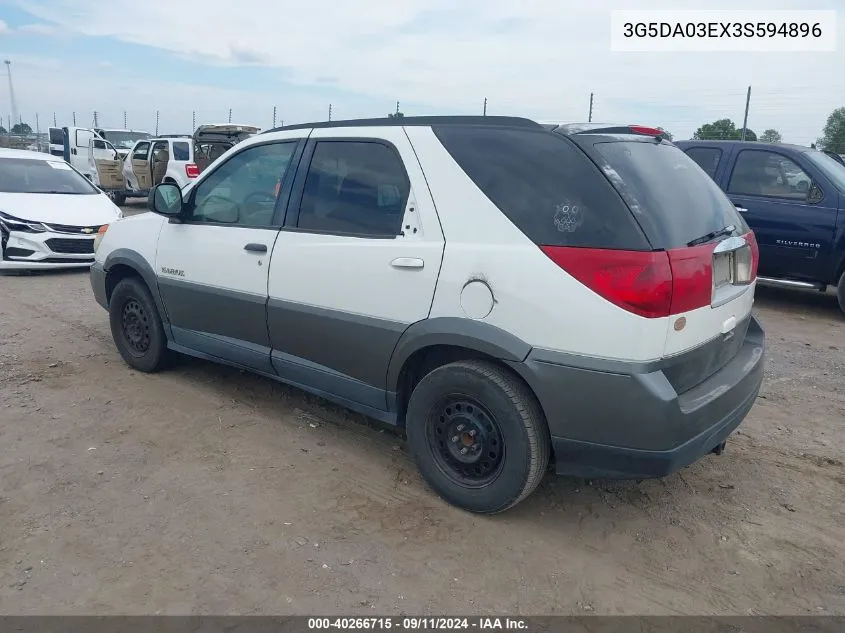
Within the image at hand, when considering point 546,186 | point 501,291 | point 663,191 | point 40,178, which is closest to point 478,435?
point 501,291

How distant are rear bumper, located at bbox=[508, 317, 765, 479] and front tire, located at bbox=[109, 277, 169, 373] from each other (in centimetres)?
310

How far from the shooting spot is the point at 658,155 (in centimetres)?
313

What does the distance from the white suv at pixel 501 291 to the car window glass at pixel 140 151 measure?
1506 centimetres

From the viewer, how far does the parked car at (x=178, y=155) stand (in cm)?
1576

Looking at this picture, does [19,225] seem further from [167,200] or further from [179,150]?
[179,150]

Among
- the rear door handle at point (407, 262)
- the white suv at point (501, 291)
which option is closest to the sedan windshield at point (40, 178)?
the white suv at point (501, 291)

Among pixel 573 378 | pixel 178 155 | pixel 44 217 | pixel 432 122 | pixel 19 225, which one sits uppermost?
pixel 178 155

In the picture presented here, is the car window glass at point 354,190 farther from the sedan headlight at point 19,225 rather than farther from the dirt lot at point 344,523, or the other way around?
the sedan headlight at point 19,225

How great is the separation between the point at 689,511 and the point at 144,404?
135 inches

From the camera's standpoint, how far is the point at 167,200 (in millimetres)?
4422

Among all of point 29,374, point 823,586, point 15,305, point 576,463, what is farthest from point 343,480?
point 15,305
